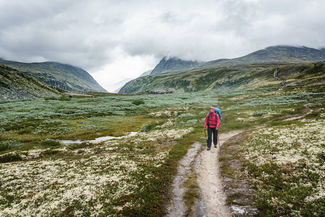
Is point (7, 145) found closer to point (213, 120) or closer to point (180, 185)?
point (180, 185)

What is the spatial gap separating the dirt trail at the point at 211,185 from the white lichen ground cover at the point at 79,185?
4466 mm

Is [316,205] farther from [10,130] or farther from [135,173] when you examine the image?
[10,130]

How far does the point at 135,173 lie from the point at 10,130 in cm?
4690

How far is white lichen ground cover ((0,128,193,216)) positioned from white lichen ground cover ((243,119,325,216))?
883cm

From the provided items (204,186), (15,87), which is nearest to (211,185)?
(204,186)

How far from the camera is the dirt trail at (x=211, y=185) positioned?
11.2 m

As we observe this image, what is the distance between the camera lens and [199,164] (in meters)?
18.8

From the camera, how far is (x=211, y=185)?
1439 cm

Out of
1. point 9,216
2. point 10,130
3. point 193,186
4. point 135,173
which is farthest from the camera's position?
point 10,130

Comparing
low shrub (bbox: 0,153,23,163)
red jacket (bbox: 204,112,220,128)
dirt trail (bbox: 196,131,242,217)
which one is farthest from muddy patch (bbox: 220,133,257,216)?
low shrub (bbox: 0,153,23,163)

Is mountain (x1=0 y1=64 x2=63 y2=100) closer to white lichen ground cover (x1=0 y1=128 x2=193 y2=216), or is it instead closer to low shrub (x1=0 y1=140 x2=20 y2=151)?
low shrub (x1=0 y1=140 x2=20 y2=151)

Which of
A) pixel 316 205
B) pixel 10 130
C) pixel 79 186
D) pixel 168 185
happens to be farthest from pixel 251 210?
pixel 10 130

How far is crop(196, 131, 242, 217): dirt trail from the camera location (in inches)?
442

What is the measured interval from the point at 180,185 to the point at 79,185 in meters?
8.82
